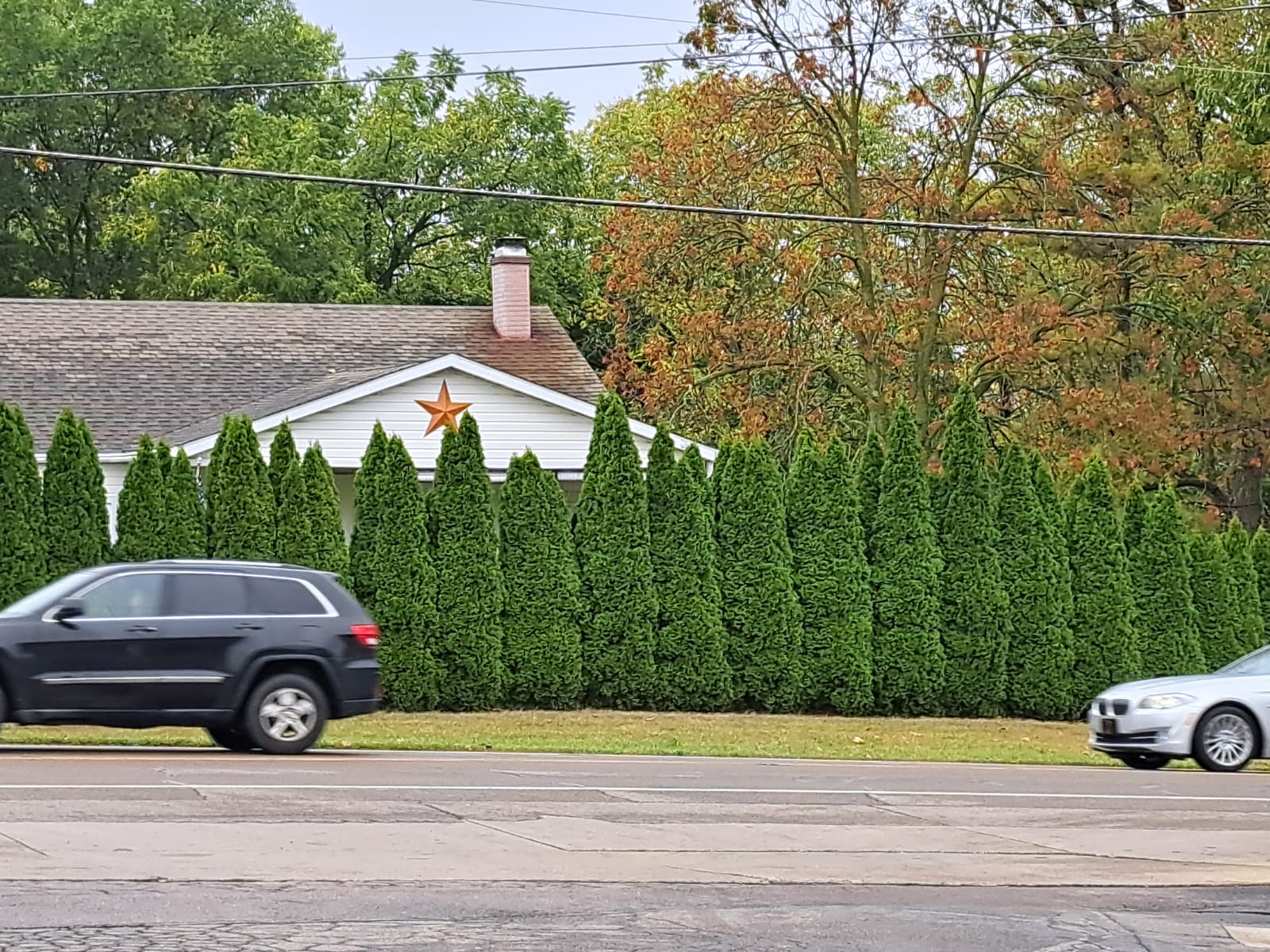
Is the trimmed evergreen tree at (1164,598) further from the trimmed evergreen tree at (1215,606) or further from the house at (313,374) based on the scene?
the house at (313,374)

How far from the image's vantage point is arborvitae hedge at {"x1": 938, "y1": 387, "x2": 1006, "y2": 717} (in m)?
26.8

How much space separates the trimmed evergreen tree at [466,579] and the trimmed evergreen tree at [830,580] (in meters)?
4.27

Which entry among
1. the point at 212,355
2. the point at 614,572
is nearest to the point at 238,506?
the point at 614,572

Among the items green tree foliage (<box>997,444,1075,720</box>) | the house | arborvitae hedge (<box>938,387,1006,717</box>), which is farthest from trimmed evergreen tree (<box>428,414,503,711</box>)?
green tree foliage (<box>997,444,1075,720</box>)

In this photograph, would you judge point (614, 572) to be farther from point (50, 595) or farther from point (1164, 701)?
point (50, 595)

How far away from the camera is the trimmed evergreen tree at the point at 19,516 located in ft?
76.5

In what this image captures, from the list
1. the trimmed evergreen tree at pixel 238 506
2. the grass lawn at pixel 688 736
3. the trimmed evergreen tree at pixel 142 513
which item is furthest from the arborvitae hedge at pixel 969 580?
the trimmed evergreen tree at pixel 142 513

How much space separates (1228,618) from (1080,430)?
5900 millimetres

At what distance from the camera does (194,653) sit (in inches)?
659

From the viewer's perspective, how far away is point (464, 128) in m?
48.3

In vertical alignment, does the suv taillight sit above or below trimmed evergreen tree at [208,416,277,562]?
below

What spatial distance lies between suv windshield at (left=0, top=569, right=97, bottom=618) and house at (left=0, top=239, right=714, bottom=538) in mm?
9650

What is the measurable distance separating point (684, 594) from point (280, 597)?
946 cm

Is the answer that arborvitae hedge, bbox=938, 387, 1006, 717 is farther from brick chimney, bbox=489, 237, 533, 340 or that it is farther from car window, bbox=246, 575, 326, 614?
car window, bbox=246, 575, 326, 614
